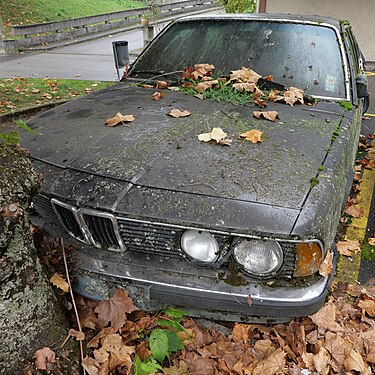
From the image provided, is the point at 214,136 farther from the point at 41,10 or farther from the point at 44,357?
the point at 41,10

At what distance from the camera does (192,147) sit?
2.24 m

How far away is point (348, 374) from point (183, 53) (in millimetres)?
2678

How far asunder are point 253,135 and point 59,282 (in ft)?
4.37

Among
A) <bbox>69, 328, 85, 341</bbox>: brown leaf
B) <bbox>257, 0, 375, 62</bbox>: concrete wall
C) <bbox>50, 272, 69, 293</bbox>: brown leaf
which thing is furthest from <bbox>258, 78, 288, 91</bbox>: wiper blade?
<bbox>257, 0, 375, 62</bbox>: concrete wall

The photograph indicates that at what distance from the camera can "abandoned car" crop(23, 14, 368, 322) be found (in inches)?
70.7

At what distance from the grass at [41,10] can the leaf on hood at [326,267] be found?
53.8ft

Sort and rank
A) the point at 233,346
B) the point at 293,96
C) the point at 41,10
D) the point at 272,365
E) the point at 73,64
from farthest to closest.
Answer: the point at 41,10, the point at 73,64, the point at 293,96, the point at 233,346, the point at 272,365

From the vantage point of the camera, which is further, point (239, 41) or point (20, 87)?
point (20, 87)

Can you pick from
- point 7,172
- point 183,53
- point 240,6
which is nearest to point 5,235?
point 7,172

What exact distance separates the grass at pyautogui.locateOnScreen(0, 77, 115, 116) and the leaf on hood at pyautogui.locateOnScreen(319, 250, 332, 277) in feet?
17.4

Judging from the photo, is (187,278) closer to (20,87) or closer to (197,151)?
(197,151)

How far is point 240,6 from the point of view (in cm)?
1238

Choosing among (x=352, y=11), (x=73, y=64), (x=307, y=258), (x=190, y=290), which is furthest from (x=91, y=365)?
(x=352, y=11)

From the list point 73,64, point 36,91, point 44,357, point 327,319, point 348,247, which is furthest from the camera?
point 73,64
